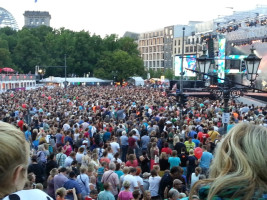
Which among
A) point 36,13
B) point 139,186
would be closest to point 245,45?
point 139,186

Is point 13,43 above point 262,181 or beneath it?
above

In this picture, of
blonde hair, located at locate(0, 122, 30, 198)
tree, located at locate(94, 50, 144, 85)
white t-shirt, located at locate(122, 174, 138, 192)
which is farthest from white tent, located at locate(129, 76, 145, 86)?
blonde hair, located at locate(0, 122, 30, 198)

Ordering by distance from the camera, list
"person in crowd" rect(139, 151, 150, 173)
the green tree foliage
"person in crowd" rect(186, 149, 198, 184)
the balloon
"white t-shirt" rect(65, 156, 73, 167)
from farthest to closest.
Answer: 1. the green tree foliage
2. the balloon
3. "person in crowd" rect(139, 151, 150, 173)
4. "person in crowd" rect(186, 149, 198, 184)
5. "white t-shirt" rect(65, 156, 73, 167)

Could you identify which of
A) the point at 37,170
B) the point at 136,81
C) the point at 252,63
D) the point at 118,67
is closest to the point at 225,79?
the point at 252,63

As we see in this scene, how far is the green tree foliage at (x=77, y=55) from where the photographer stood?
3359 inches

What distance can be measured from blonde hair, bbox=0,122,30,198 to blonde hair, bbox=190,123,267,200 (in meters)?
0.75

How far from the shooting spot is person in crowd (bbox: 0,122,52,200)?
5.46 ft

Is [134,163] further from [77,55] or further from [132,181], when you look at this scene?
[77,55]

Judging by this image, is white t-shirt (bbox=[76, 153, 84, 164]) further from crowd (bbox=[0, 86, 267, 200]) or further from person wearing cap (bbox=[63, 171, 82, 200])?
person wearing cap (bbox=[63, 171, 82, 200])

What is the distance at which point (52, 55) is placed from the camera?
91.9 meters

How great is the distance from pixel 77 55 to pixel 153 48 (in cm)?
4556

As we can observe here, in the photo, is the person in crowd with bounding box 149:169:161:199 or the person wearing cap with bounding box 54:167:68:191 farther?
the person in crowd with bounding box 149:169:161:199

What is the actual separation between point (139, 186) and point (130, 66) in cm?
7758

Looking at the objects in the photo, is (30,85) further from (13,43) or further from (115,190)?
(115,190)
